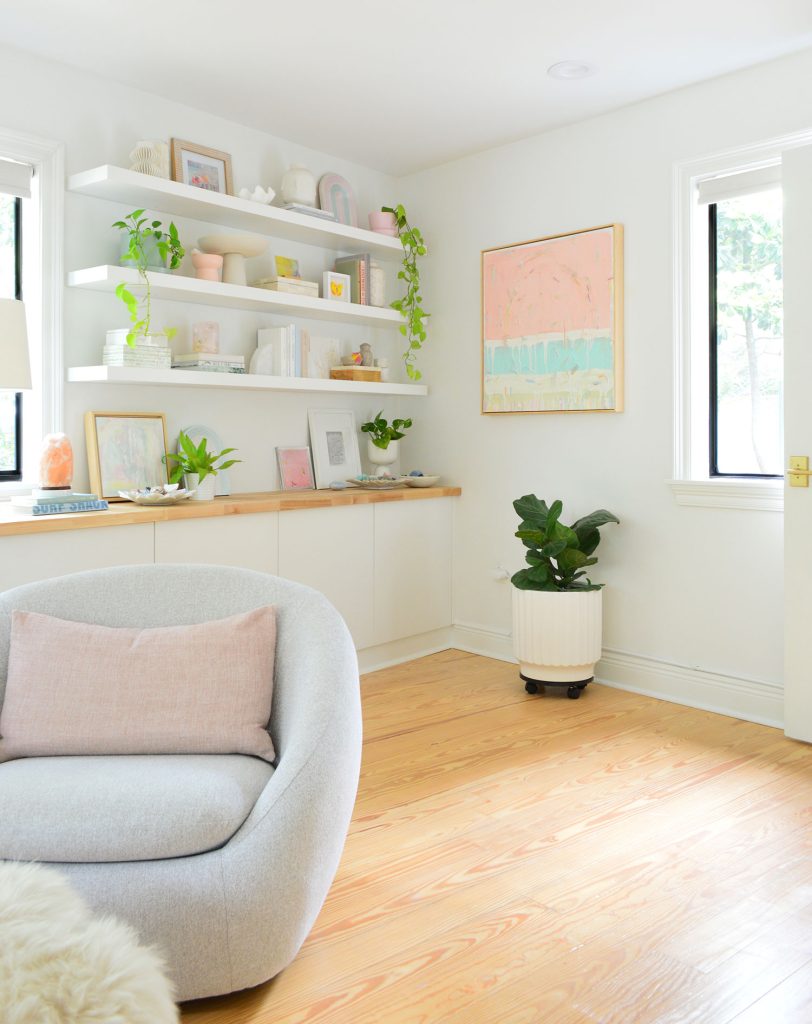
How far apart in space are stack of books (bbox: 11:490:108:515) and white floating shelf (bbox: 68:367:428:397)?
0.46m

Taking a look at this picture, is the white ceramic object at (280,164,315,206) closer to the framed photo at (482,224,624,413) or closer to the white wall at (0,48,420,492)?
the white wall at (0,48,420,492)

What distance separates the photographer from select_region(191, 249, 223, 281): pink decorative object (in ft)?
11.9

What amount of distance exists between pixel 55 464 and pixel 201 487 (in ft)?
1.95

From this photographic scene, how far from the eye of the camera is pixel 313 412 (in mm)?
4352

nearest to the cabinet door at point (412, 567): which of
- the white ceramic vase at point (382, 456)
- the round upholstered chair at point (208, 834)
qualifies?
the white ceramic vase at point (382, 456)

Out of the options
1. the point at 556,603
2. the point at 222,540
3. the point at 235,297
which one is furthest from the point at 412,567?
the point at 235,297

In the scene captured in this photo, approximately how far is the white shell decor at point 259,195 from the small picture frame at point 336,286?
0.45m

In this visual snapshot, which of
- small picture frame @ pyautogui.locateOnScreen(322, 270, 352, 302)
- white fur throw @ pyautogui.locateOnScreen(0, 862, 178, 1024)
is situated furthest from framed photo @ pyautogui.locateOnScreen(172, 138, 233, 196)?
white fur throw @ pyautogui.locateOnScreen(0, 862, 178, 1024)

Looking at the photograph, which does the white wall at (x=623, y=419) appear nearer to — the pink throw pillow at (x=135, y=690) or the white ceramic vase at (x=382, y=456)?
the white ceramic vase at (x=382, y=456)

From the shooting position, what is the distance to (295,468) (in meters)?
4.25

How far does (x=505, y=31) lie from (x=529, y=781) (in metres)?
2.51

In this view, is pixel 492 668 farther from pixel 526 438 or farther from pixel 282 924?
pixel 282 924

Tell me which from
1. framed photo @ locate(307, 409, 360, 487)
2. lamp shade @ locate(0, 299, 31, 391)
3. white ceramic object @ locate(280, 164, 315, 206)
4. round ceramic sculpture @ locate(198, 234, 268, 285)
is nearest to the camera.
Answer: lamp shade @ locate(0, 299, 31, 391)

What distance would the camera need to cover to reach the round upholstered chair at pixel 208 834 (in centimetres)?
159
